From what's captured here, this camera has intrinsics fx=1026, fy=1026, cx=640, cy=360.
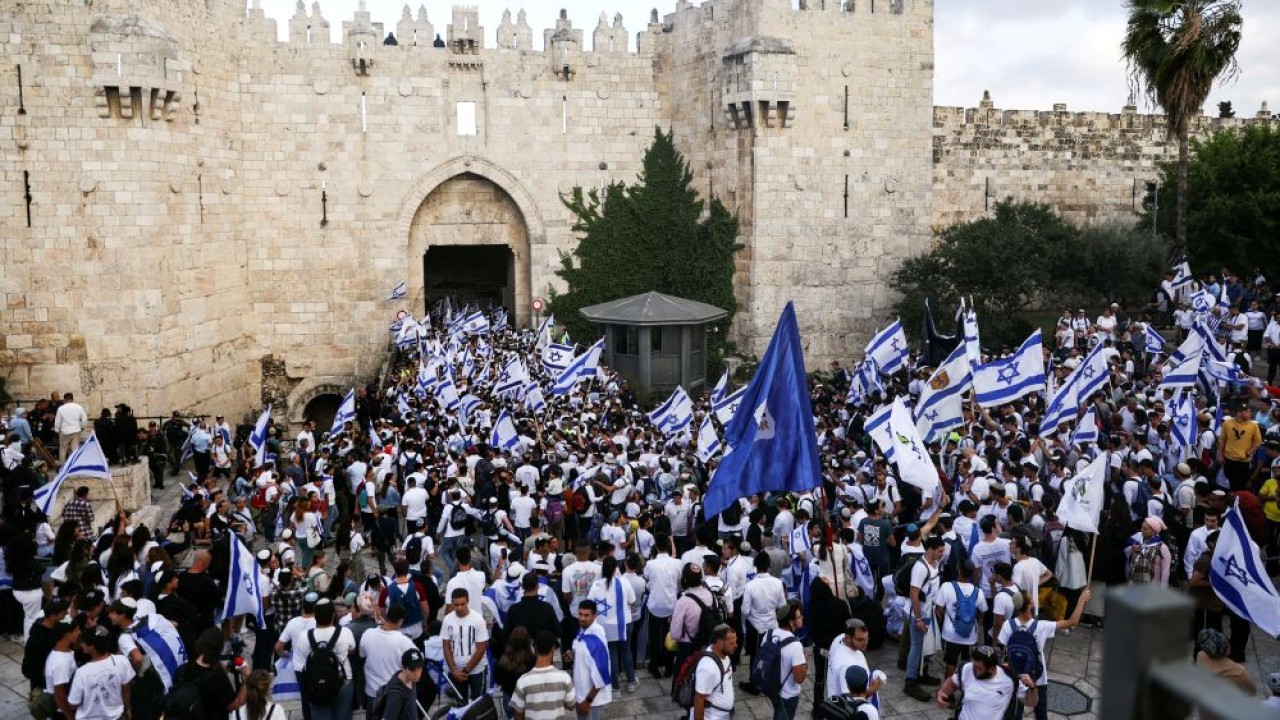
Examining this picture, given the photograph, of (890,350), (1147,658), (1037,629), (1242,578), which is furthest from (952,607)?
(890,350)

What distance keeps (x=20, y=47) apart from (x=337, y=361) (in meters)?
9.29

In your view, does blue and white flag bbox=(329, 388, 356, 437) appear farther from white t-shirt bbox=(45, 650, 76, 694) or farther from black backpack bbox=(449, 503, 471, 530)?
white t-shirt bbox=(45, 650, 76, 694)

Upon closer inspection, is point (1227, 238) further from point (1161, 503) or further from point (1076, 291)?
point (1161, 503)

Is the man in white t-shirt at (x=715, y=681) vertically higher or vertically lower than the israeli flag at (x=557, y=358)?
lower

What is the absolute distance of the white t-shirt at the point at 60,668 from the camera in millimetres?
6785

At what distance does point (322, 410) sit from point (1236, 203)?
2305 cm

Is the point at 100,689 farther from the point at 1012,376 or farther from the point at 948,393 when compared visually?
the point at 1012,376

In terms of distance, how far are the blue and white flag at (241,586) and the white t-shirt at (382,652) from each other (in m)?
1.28

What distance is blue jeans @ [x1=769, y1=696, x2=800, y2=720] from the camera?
7094 millimetres

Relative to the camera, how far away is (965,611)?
25.2 feet

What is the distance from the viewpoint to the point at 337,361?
24.9 m

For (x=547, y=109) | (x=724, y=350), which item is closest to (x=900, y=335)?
(x=724, y=350)

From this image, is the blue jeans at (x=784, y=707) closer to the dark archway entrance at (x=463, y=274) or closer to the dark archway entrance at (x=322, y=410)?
the dark archway entrance at (x=322, y=410)

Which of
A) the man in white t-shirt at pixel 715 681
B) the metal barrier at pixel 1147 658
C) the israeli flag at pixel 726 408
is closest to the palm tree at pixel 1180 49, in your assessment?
the israeli flag at pixel 726 408
